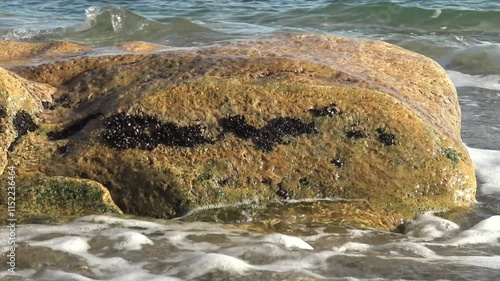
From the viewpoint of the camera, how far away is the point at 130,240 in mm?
4219

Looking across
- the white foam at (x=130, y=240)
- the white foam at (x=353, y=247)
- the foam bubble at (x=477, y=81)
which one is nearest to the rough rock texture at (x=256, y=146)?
the white foam at (x=353, y=247)

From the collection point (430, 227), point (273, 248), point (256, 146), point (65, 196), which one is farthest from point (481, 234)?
point (65, 196)

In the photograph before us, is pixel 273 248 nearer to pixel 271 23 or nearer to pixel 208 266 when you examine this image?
pixel 208 266

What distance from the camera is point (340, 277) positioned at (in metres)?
3.82

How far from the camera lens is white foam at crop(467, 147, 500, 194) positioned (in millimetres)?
5824

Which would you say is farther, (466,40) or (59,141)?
(466,40)

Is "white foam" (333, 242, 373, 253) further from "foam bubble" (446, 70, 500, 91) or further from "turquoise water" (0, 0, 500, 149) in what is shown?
"turquoise water" (0, 0, 500, 149)

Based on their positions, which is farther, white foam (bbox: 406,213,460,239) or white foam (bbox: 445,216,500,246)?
white foam (bbox: 406,213,460,239)

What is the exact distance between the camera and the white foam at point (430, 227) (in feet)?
15.6

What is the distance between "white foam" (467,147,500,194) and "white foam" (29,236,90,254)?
10.6ft

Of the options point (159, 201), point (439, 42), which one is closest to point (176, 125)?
point (159, 201)

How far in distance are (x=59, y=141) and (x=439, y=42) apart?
10.7m

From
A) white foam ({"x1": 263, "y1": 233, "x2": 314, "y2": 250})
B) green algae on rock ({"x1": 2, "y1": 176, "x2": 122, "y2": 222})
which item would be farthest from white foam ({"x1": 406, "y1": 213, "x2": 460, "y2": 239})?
green algae on rock ({"x1": 2, "y1": 176, "x2": 122, "y2": 222})

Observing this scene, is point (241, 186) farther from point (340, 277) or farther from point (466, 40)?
point (466, 40)
